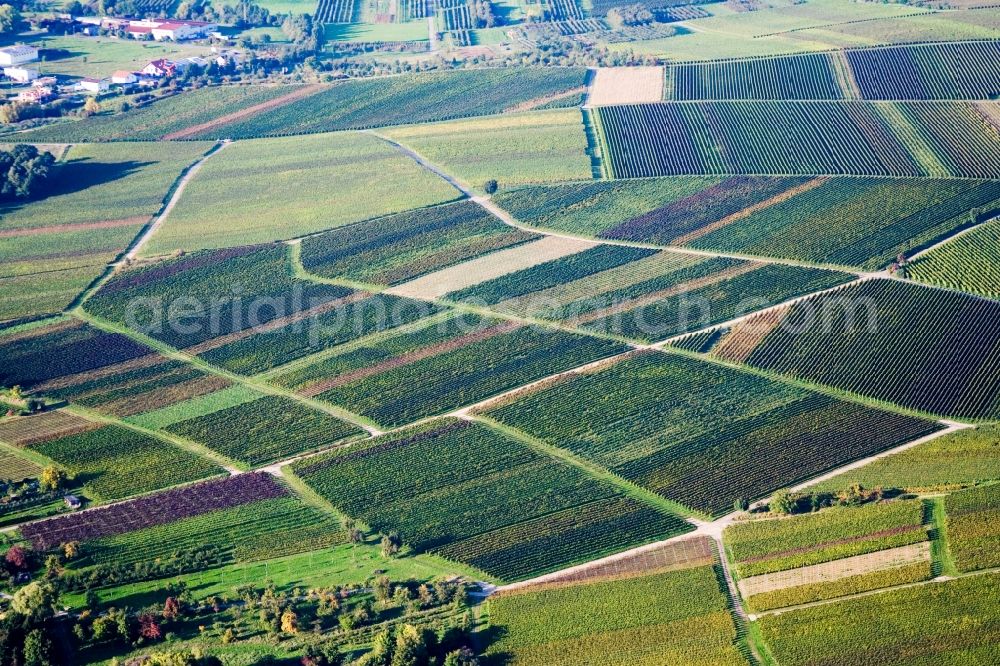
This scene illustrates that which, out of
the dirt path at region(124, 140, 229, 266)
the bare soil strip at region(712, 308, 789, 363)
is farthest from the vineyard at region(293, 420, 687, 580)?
the dirt path at region(124, 140, 229, 266)

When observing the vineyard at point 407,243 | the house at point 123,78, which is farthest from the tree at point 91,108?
the vineyard at point 407,243

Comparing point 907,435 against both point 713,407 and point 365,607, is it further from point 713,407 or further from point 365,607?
point 365,607

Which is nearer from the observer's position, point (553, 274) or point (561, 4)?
point (553, 274)

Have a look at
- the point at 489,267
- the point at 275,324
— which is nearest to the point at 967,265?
the point at 489,267

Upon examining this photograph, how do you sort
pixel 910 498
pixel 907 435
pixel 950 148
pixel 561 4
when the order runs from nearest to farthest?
pixel 910 498 → pixel 907 435 → pixel 950 148 → pixel 561 4

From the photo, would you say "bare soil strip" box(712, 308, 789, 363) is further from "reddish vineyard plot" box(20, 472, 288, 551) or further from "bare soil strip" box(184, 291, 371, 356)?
"reddish vineyard plot" box(20, 472, 288, 551)

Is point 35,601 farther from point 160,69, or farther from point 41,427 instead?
point 160,69

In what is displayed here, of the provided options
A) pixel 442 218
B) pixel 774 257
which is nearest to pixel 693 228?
pixel 774 257

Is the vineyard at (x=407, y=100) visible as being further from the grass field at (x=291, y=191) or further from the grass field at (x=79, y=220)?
the grass field at (x=79, y=220)
